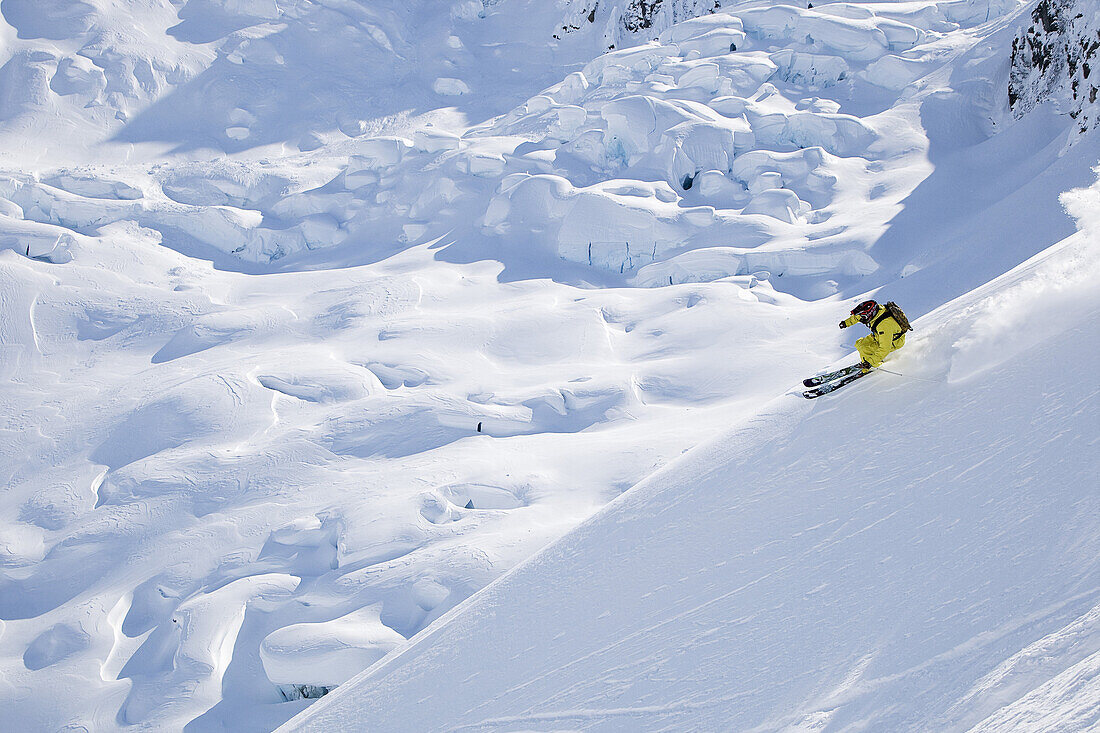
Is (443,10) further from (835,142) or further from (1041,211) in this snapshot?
(1041,211)

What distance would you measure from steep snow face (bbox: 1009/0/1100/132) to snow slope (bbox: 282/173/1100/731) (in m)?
9.04

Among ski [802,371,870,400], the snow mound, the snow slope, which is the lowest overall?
the snow mound

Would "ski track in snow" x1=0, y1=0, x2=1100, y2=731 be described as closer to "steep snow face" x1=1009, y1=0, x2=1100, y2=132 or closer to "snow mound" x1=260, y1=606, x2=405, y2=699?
"snow mound" x1=260, y1=606, x2=405, y2=699

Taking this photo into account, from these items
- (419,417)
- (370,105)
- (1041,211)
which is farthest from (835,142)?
(370,105)

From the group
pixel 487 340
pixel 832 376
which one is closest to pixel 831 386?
pixel 832 376

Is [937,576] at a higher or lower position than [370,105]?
lower

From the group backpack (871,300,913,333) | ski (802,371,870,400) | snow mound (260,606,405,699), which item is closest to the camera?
backpack (871,300,913,333)

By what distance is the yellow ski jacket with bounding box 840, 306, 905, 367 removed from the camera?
4.16 metres

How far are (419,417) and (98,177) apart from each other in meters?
10.2

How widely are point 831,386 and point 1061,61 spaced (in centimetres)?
1169

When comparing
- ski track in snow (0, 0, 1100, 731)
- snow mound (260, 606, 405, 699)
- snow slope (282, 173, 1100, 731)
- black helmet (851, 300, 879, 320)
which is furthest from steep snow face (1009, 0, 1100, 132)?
snow mound (260, 606, 405, 699)

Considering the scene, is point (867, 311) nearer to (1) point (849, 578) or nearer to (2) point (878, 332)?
(2) point (878, 332)

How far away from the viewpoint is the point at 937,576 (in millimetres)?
3041

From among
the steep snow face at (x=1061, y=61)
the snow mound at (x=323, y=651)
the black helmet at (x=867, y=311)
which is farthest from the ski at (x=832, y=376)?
the steep snow face at (x=1061, y=61)
